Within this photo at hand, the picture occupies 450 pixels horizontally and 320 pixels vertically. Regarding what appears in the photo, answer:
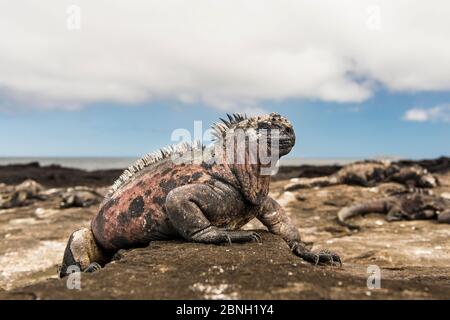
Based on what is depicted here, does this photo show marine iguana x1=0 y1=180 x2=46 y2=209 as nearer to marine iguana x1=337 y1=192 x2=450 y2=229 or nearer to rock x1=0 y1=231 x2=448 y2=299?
marine iguana x1=337 y1=192 x2=450 y2=229

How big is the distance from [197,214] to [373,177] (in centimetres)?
1363

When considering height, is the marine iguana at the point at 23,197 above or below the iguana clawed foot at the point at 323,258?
below

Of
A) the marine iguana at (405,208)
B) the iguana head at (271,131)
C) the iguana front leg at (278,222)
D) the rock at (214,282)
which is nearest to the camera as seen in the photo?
the rock at (214,282)

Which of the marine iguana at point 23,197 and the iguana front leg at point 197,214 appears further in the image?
the marine iguana at point 23,197

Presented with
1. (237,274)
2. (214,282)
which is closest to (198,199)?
(237,274)

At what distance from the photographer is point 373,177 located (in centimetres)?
1655

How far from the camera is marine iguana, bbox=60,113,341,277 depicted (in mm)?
4020

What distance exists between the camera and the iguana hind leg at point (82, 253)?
466 centimetres

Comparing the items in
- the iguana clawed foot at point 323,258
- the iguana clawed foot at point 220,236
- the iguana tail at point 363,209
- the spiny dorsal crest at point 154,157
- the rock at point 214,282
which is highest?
the spiny dorsal crest at point 154,157

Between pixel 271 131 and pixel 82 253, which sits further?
pixel 82 253

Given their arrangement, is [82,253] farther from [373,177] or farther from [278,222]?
[373,177]

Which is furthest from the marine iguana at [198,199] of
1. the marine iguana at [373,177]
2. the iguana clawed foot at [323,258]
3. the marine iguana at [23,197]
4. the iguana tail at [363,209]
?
the marine iguana at [23,197]

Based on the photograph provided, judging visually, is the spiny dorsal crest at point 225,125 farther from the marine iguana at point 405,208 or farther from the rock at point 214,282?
the marine iguana at point 405,208
